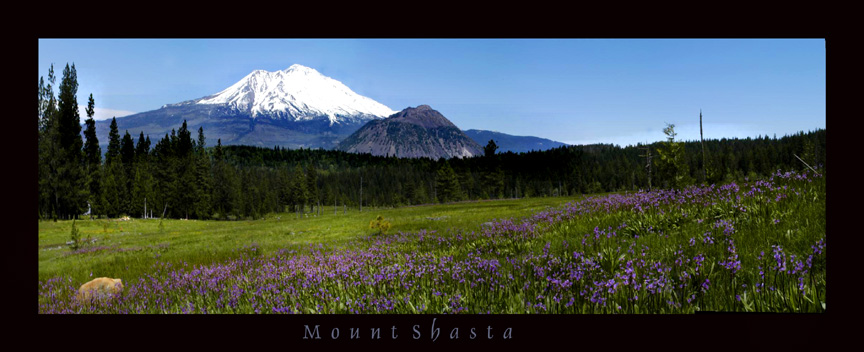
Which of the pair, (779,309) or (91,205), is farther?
(91,205)

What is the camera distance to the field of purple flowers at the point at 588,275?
364 centimetres

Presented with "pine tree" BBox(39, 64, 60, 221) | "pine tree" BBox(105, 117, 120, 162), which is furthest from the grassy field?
"pine tree" BBox(105, 117, 120, 162)

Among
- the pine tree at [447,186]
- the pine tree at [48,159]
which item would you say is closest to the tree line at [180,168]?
the pine tree at [48,159]

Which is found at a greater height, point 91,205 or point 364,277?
point 91,205

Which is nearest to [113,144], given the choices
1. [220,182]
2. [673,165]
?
[220,182]

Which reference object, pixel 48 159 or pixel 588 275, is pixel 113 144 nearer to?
pixel 48 159

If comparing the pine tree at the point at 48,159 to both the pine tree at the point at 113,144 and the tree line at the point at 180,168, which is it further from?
the pine tree at the point at 113,144

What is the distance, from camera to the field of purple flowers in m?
3.64

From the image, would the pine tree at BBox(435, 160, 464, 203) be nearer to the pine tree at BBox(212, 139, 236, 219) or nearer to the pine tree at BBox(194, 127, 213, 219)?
the pine tree at BBox(212, 139, 236, 219)
